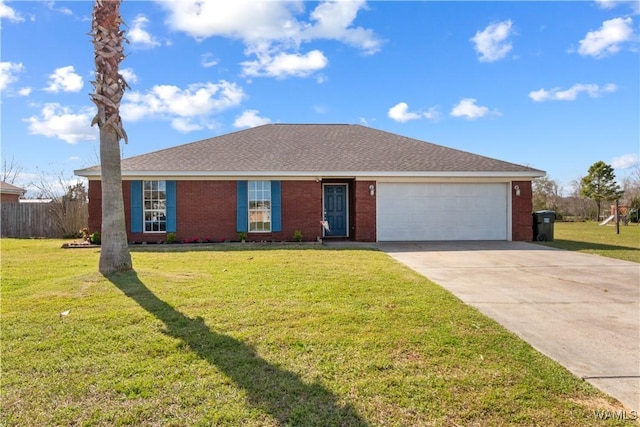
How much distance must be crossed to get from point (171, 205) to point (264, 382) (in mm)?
12067

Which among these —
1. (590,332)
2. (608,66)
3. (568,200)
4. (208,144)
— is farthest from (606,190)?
(590,332)

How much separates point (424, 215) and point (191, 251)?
864 cm

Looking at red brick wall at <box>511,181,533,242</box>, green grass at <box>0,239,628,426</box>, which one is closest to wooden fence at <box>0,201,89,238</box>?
green grass at <box>0,239,628,426</box>

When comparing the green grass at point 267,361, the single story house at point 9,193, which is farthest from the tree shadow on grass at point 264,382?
the single story house at point 9,193

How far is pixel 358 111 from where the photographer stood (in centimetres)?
2088

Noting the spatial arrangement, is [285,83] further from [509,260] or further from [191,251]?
[509,260]

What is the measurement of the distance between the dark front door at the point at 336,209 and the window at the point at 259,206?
250 centimetres

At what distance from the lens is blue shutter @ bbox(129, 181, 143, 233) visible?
1384 centimetres

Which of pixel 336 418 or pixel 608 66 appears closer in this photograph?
pixel 336 418

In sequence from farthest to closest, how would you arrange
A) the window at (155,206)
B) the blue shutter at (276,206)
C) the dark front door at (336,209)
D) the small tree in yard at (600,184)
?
the small tree in yard at (600,184), the dark front door at (336,209), the blue shutter at (276,206), the window at (155,206)

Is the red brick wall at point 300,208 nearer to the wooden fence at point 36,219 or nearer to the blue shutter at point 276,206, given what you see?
the blue shutter at point 276,206

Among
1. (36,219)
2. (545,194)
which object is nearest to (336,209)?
(36,219)

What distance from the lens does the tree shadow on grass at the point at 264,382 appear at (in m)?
2.64

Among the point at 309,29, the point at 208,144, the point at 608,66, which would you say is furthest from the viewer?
the point at 208,144
